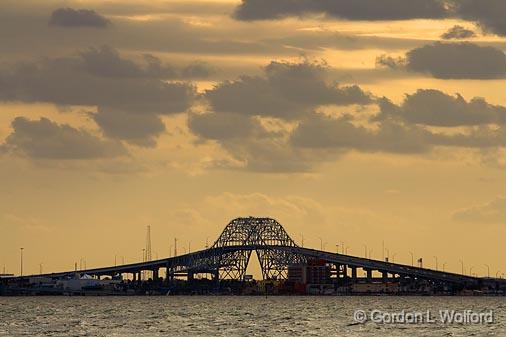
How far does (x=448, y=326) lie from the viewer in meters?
187

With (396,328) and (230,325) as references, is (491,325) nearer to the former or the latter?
(396,328)

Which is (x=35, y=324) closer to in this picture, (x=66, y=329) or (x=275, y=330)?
(x=66, y=329)

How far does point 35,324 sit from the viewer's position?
197 m

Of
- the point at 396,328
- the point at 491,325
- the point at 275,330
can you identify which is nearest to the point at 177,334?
the point at 275,330

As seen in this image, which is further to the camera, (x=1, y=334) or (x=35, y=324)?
(x=35, y=324)

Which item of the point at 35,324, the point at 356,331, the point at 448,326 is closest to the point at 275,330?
the point at 356,331

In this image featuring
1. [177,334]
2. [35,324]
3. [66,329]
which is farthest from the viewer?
[35,324]

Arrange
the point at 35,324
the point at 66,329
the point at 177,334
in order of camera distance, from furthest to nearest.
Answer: the point at 35,324 < the point at 66,329 < the point at 177,334

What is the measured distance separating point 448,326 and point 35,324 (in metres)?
48.0

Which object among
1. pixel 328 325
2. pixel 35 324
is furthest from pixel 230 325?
pixel 35 324

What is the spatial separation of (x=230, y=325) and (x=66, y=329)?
20.0m

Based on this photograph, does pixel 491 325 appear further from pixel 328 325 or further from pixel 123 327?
pixel 123 327

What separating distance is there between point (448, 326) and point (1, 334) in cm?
4950

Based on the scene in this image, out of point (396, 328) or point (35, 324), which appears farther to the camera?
point (35, 324)
